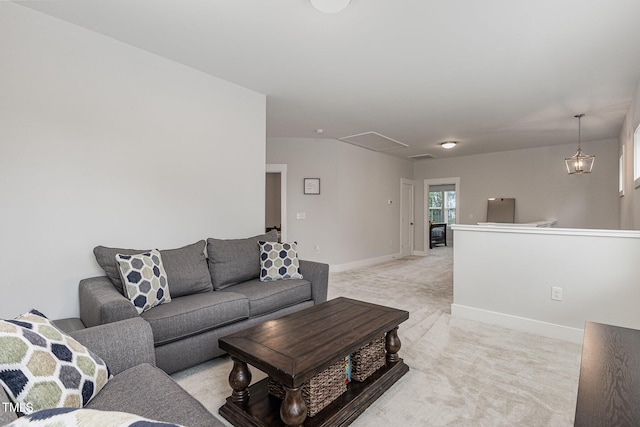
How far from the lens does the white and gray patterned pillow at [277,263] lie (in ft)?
9.85

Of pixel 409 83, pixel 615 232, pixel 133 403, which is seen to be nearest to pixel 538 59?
pixel 409 83

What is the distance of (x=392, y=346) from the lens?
2.13 metres

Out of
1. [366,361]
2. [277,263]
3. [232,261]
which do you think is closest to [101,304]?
[232,261]

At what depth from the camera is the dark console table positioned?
2.36 feet

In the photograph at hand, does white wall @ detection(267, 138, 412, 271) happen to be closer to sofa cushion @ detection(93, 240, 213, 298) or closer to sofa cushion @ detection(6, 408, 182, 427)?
sofa cushion @ detection(93, 240, 213, 298)

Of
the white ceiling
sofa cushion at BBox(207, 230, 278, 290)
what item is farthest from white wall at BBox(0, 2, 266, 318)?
sofa cushion at BBox(207, 230, 278, 290)

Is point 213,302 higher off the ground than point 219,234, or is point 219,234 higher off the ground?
point 219,234

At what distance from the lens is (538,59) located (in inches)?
108

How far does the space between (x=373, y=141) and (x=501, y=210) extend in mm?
3423

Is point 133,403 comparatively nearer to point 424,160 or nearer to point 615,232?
point 615,232

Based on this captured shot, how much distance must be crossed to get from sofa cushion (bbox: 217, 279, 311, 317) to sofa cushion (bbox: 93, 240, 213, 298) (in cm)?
24

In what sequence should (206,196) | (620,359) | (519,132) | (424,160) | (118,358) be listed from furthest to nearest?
(424,160), (519,132), (206,196), (118,358), (620,359)

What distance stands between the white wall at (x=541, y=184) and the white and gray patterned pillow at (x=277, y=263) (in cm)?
577

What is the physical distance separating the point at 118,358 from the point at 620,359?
1.91 metres
